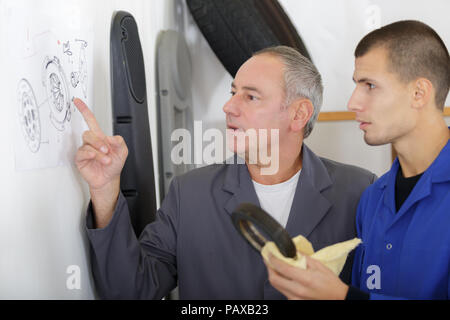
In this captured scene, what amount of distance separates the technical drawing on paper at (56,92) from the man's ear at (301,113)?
2.17 feet

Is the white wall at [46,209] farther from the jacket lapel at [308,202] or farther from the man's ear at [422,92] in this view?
the man's ear at [422,92]

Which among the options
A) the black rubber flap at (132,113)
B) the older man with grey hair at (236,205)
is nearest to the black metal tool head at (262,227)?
the older man with grey hair at (236,205)

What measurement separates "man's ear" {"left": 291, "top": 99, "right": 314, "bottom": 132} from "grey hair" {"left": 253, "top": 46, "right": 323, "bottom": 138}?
0.05 feet

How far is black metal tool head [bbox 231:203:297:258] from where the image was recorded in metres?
0.77

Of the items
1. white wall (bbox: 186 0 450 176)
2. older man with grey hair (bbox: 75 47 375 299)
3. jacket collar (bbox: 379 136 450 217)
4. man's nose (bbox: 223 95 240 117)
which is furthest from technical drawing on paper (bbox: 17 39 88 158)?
white wall (bbox: 186 0 450 176)

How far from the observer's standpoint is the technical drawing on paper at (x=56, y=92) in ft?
3.20

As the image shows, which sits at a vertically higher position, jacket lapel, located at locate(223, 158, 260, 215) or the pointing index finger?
the pointing index finger

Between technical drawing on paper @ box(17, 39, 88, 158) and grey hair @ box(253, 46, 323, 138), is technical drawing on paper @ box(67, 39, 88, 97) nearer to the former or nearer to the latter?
technical drawing on paper @ box(17, 39, 88, 158)

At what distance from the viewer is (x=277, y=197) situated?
4.47 ft

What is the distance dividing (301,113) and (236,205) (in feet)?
1.18

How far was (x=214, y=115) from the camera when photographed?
235 centimetres

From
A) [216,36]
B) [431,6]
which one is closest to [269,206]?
[216,36]
